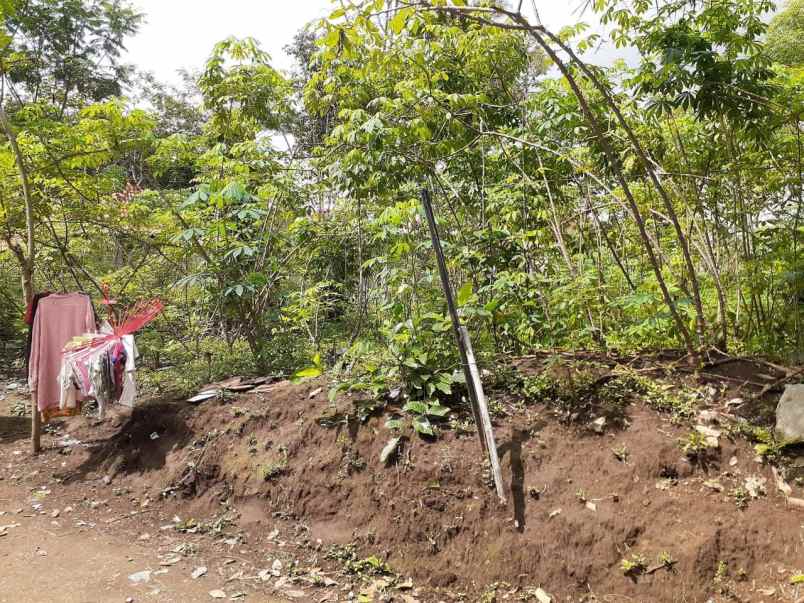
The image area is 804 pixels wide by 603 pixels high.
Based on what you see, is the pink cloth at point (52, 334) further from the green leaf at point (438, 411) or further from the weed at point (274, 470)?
the green leaf at point (438, 411)

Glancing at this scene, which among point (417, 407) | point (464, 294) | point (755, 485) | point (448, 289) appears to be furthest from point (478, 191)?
point (755, 485)

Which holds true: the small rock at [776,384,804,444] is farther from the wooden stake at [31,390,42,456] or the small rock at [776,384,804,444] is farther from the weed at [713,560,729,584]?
the wooden stake at [31,390,42,456]

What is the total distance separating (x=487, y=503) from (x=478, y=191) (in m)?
2.33

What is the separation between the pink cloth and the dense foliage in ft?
1.85

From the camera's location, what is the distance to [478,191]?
13.1ft

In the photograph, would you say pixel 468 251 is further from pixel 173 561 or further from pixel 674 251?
pixel 173 561

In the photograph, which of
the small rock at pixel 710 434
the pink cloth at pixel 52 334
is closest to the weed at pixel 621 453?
the small rock at pixel 710 434

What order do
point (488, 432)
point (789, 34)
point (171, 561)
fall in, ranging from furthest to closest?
point (789, 34)
point (171, 561)
point (488, 432)

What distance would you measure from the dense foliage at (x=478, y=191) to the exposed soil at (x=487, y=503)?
42 cm

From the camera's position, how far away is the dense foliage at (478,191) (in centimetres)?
268

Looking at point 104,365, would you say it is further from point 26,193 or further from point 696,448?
point 696,448

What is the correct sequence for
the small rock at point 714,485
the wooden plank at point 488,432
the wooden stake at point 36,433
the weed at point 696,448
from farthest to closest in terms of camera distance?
the wooden stake at point 36,433
the wooden plank at point 488,432
the weed at point 696,448
the small rock at point 714,485

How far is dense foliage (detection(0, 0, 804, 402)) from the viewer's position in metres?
2.68

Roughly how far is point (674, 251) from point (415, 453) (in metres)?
2.19
